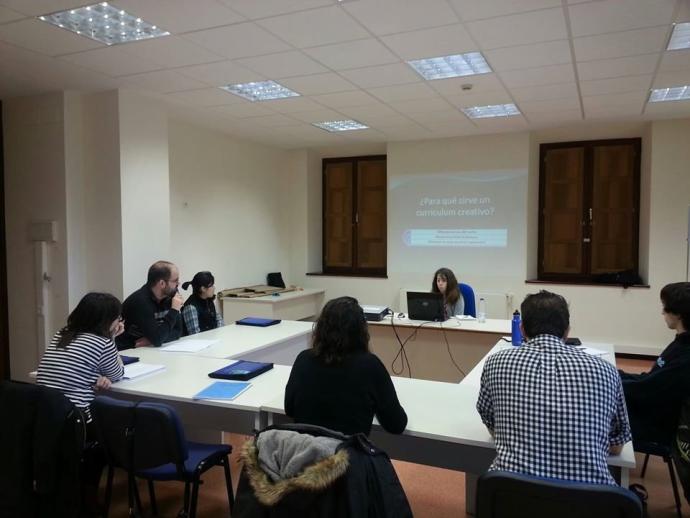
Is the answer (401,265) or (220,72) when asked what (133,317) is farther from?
(401,265)

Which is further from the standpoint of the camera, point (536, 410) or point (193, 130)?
point (193, 130)

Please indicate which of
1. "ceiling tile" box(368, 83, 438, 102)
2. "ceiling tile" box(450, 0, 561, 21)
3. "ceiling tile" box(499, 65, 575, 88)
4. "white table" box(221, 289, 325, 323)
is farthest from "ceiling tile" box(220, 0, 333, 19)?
"white table" box(221, 289, 325, 323)

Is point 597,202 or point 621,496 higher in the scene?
point 597,202

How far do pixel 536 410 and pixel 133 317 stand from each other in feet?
9.04

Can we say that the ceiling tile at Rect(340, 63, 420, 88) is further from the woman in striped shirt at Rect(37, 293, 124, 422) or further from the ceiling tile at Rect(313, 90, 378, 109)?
the woman in striped shirt at Rect(37, 293, 124, 422)

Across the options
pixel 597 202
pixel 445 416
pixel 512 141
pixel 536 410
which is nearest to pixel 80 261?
pixel 445 416

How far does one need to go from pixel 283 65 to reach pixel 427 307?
2368mm

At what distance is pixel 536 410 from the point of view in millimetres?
1623

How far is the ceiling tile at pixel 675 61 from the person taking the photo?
3.64 m

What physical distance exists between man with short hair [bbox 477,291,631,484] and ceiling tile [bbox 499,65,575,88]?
2.90 meters

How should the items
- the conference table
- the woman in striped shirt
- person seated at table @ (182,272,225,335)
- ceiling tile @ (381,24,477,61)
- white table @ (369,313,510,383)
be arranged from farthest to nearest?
white table @ (369,313,510,383), person seated at table @ (182,272,225,335), ceiling tile @ (381,24,477,61), the woman in striped shirt, the conference table

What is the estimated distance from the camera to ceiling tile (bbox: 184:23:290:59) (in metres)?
3.20

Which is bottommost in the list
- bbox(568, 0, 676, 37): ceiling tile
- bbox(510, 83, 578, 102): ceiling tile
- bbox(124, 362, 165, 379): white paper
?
bbox(124, 362, 165, 379): white paper

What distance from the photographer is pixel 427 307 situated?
4.67 meters
